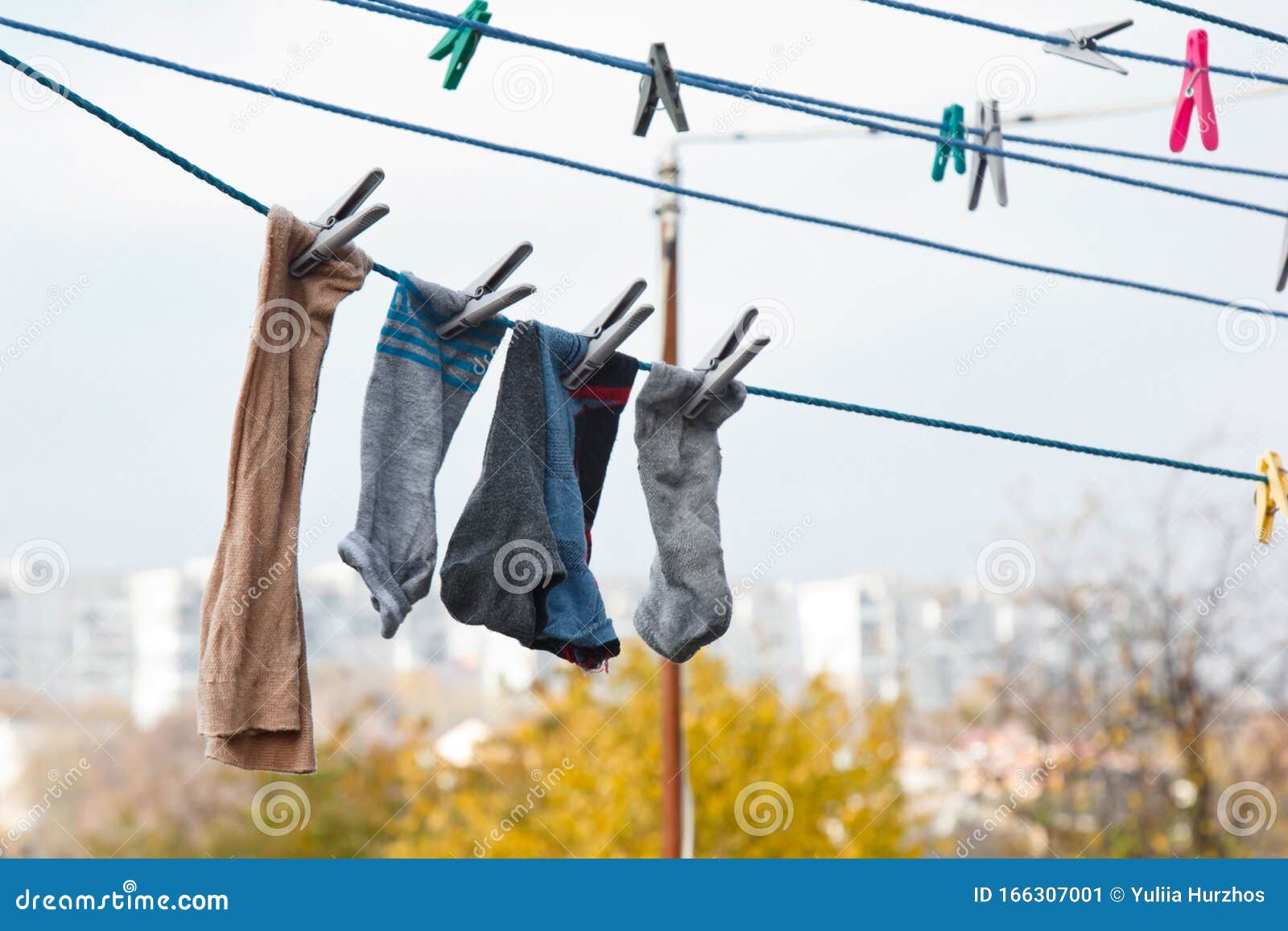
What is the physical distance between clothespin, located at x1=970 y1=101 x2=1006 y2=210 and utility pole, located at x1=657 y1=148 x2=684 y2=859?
Answer: 3288 millimetres

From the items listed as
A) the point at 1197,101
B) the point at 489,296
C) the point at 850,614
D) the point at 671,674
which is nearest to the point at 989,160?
the point at 1197,101

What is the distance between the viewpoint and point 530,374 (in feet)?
8.37

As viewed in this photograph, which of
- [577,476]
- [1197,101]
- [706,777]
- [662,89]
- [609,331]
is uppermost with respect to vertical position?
[1197,101]

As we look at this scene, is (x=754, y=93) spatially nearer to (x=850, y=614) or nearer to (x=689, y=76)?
(x=689, y=76)

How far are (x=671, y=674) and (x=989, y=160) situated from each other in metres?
4.08

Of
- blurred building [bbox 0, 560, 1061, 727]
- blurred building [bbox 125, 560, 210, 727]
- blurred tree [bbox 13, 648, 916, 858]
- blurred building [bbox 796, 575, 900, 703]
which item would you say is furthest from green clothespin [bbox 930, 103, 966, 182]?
blurred building [bbox 125, 560, 210, 727]

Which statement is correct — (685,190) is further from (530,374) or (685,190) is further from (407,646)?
(407,646)

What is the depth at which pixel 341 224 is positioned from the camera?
2318mm

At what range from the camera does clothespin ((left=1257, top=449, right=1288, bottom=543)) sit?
335 centimetres

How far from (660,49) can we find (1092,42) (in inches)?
42.1

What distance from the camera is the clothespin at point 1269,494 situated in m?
3.35

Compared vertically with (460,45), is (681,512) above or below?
below

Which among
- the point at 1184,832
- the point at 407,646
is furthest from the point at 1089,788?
the point at 407,646

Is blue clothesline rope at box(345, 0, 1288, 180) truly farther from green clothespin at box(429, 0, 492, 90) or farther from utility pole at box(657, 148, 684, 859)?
utility pole at box(657, 148, 684, 859)
